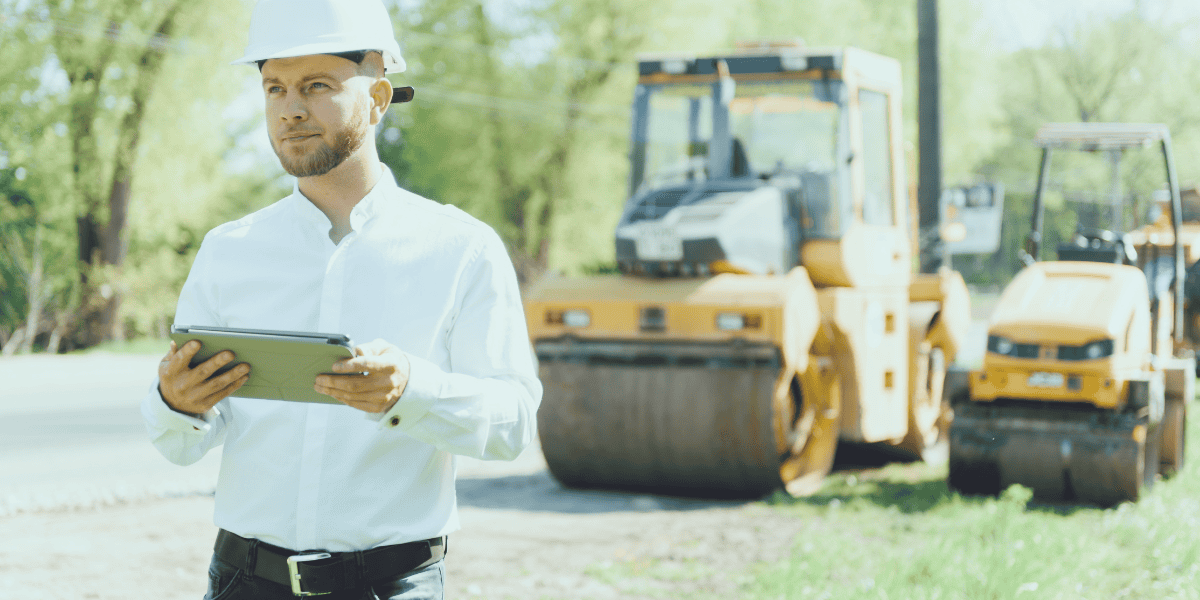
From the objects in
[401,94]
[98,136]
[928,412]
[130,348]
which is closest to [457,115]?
[98,136]

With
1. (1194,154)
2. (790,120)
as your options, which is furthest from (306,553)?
(1194,154)

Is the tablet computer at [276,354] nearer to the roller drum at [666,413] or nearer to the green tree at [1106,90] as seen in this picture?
the roller drum at [666,413]

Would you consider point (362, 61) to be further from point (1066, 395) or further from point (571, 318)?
point (1066, 395)

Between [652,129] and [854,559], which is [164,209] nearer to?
[652,129]

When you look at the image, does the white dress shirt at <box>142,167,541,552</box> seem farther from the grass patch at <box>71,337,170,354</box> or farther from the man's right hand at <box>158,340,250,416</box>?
the grass patch at <box>71,337,170,354</box>

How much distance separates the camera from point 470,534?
271 inches

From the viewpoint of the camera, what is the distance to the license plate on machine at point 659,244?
7.85 metres

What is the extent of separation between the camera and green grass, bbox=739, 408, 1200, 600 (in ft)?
17.9

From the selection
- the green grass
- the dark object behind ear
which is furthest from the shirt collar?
the green grass

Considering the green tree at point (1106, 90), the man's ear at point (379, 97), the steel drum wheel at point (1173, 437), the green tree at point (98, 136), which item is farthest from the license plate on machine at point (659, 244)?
the green tree at point (1106, 90)

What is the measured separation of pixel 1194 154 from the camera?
42.5 metres

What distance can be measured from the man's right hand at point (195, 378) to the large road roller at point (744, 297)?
5.63 m

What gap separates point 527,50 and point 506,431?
2965 cm

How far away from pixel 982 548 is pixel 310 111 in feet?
16.2
